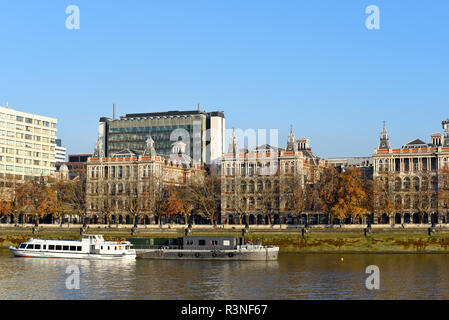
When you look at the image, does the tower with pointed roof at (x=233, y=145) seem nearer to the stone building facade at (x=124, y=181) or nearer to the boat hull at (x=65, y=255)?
the stone building facade at (x=124, y=181)

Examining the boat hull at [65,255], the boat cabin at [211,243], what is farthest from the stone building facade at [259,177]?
the boat hull at [65,255]

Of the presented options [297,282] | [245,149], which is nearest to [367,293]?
[297,282]

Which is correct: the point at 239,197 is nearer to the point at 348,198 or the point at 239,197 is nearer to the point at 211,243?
the point at 348,198

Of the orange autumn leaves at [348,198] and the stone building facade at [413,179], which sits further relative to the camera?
the stone building facade at [413,179]

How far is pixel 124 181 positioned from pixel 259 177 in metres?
36.1

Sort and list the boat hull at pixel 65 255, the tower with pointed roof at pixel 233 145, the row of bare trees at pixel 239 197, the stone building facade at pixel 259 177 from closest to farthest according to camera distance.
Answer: the boat hull at pixel 65 255, the row of bare trees at pixel 239 197, the stone building facade at pixel 259 177, the tower with pointed roof at pixel 233 145

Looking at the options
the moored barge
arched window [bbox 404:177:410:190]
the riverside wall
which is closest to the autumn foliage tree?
the riverside wall

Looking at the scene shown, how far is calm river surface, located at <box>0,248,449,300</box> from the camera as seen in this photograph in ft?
216

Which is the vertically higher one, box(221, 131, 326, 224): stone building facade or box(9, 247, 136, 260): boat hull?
box(221, 131, 326, 224): stone building facade

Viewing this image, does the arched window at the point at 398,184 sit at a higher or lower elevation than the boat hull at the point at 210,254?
higher

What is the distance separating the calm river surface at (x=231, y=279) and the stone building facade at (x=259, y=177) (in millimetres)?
70911

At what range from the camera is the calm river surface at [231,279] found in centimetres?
6581

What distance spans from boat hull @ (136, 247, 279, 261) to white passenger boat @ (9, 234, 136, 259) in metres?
3.47

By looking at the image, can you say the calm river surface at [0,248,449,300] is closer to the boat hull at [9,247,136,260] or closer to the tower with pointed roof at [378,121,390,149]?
the boat hull at [9,247,136,260]
